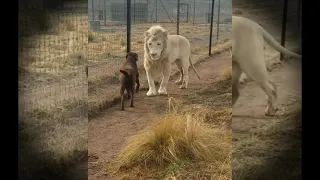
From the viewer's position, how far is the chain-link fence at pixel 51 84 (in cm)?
282

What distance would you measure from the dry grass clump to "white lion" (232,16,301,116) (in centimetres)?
35

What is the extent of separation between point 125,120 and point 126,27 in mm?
671

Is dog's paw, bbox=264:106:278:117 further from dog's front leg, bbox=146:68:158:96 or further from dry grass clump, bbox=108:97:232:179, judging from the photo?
dog's front leg, bbox=146:68:158:96

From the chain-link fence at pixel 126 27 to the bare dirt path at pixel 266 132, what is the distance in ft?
1.71

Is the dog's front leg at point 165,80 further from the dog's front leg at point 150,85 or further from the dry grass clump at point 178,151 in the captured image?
the dry grass clump at point 178,151

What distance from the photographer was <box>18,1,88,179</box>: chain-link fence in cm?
282

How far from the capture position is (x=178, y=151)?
3016 mm

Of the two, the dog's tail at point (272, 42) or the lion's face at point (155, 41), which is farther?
the lion's face at point (155, 41)

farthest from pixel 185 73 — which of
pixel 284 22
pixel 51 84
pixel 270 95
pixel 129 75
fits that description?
pixel 51 84

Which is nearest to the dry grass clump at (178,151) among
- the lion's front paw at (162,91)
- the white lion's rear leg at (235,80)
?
the lion's front paw at (162,91)

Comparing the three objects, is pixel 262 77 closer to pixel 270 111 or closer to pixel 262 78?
pixel 262 78
